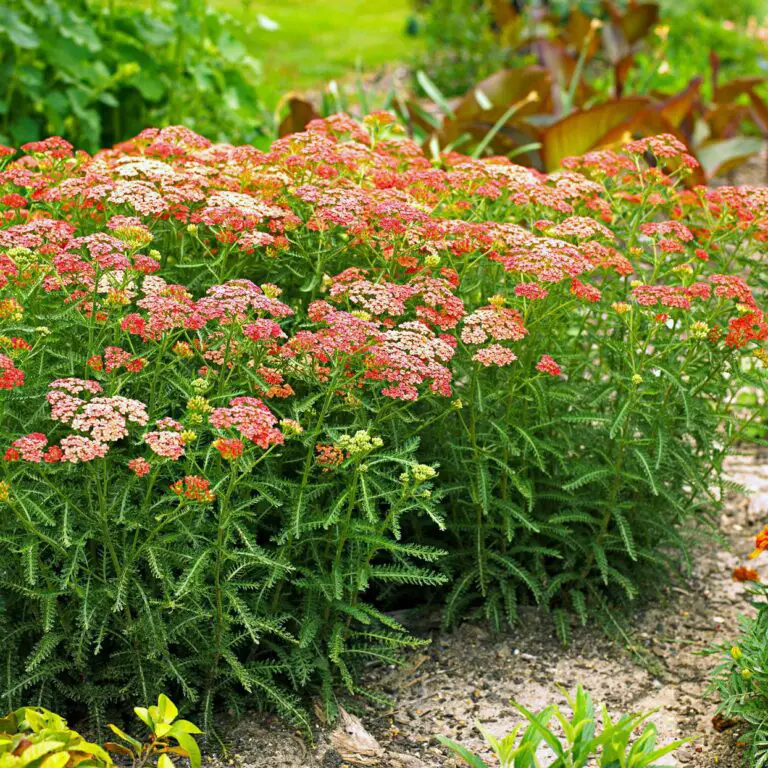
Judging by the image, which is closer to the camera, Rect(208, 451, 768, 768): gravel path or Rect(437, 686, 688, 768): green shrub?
Rect(437, 686, 688, 768): green shrub

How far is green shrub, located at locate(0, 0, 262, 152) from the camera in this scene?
5500 mm

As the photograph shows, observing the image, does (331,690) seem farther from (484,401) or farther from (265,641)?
(484,401)

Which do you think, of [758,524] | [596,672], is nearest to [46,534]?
[596,672]

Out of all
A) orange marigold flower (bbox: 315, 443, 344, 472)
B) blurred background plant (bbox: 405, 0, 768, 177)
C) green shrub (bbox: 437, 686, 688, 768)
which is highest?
blurred background plant (bbox: 405, 0, 768, 177)

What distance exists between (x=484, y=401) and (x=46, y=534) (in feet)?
3.91

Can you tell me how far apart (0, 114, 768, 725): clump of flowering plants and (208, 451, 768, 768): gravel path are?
12 cm

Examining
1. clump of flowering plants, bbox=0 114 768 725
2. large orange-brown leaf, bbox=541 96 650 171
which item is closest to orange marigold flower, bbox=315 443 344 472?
clump of flowering plants, bbox=0 114 768 725

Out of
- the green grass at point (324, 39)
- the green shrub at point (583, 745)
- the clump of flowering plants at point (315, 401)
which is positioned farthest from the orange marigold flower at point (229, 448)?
the green grass at point (324, 39)

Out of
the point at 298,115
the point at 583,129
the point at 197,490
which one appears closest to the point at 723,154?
the point at 583,129

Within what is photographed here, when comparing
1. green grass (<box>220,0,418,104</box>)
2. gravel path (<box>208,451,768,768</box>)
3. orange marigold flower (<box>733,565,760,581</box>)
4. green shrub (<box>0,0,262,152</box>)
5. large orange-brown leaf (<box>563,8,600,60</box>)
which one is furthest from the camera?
green grass (<box>220,0,418,104</box>)

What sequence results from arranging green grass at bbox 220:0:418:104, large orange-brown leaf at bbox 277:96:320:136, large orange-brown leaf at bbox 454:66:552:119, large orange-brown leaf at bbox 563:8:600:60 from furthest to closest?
green grass at bbox 220:0:418:104 → large orange-brown leaf at bbox 563:8:600:60 → large orange-brown leaf at bbox 454:66:552:119 → large orange-brown leaf at bbox 277:96:320:136

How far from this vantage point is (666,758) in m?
2.82

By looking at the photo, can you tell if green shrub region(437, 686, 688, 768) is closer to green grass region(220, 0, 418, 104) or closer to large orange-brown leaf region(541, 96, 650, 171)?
large orange-brown leaf region(541, 96, 650, 171)

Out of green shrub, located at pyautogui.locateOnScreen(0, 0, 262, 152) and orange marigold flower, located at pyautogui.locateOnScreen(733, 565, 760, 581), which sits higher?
green shrub, located at pyautogui.locateOnScreen(0, 0, 262, 152)
